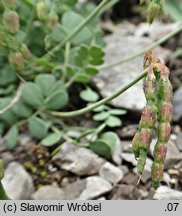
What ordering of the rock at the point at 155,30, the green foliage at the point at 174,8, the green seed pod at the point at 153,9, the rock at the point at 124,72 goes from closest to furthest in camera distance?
the green seed pod at the point at 153,9
the rock at the point at 124,72
the green foliage at the point at 174,8
the rock at the point at 155,30

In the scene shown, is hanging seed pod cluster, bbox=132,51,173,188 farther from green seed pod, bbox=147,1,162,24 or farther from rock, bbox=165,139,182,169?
rock, bbox=165,139,182,169

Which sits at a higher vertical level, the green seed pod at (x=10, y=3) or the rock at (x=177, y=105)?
the green seed pod at (x=10, y=3)

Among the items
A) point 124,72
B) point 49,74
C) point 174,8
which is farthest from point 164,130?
point 174,8

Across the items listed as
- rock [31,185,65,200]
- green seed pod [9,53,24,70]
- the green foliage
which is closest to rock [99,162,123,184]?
rock [31,185,65,200]

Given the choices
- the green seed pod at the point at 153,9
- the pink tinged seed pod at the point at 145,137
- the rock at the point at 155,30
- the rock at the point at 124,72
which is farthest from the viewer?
the rock at the point at 155,30

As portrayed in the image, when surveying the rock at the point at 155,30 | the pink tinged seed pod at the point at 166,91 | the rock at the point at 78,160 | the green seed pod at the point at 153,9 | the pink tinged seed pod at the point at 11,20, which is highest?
the green seed pod at the point at 153,9

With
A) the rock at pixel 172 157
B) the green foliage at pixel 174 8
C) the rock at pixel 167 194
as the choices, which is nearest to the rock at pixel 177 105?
the rock at pixel 172 157

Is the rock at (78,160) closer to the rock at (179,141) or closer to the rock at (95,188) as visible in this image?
the rock at (95,188)

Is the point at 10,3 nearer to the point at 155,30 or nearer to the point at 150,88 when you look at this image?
the point at 150,88
